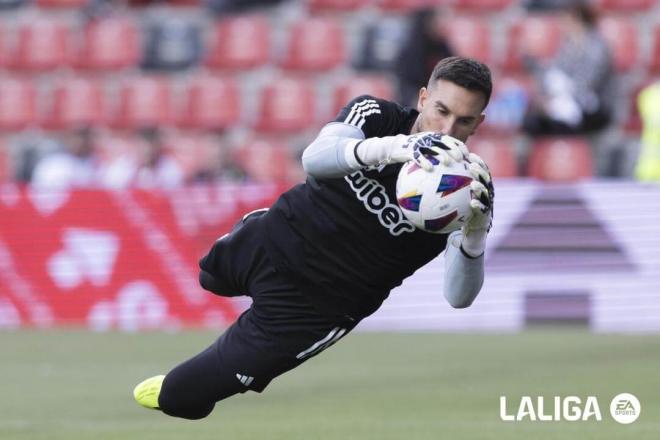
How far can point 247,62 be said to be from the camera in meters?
16.8

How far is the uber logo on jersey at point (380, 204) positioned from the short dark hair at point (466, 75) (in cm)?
51

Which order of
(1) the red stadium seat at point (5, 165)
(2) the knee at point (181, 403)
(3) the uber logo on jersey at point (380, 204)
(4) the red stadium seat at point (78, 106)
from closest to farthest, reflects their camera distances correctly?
(3) the uber logo on jersey at point (380, 204) → (2) the knee at point (181, 403) → (1) the red stadium seat at point (5, 165) → (4) the red stadium seat at point (78, 106)

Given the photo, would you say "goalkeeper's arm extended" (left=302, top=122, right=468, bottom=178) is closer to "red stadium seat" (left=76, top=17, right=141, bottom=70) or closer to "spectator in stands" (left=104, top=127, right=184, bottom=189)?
"spectator in stands" (left=104, top=127, right=184, bottom=189)

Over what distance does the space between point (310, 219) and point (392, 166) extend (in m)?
0.50

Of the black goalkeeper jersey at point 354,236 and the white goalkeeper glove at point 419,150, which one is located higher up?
the white goalkeeper glove at point 419,150

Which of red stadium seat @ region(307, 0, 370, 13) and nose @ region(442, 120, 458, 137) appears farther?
red stadium seat @ region(307, 0, 370, 13)

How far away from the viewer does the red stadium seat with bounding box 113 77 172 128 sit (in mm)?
16672

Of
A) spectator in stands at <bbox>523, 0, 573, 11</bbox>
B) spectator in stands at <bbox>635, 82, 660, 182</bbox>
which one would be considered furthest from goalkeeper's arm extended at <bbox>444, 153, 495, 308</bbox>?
spectator in stands at <bbox>523, 0, 573, 11</bbox>

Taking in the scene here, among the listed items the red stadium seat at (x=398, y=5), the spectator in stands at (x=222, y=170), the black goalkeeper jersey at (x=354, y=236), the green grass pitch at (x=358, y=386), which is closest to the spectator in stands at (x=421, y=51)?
the spectator in stands at (x=222, y=170)

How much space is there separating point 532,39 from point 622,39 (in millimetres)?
1006

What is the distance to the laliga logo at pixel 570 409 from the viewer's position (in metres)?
7.43

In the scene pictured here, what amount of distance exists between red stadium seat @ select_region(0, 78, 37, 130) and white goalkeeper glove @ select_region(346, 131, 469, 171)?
1266 cm

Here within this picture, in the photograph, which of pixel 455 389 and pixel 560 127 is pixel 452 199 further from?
pixel 560 127

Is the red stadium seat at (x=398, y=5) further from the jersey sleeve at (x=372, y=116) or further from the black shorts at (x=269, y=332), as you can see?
the jersey sleeve at (x=372, y=116)
